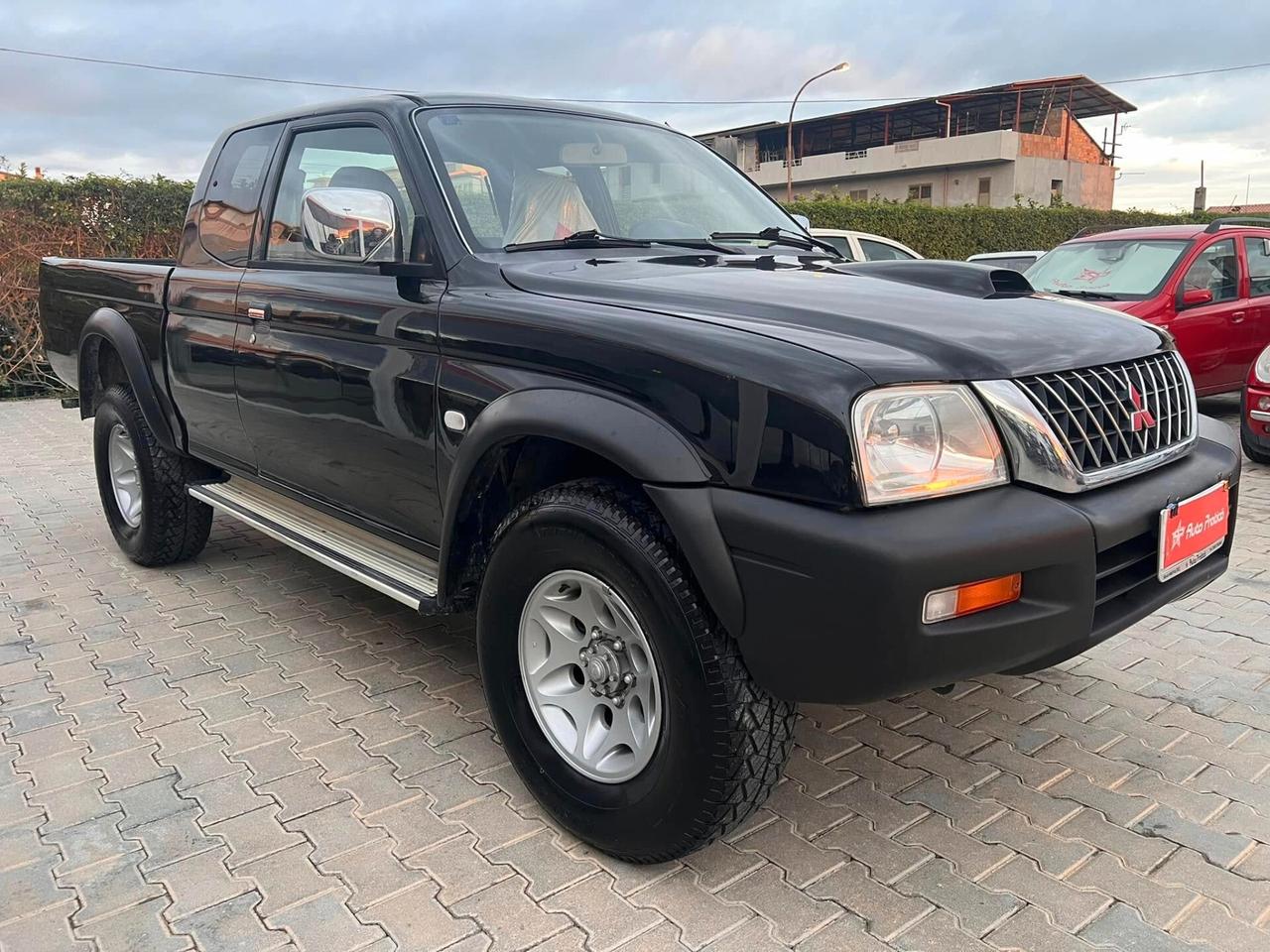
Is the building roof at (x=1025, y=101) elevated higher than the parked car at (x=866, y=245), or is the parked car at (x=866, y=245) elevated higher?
the building roof at (x=1025, y=101)

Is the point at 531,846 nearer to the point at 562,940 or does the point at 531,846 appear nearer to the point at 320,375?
the point at 562,940

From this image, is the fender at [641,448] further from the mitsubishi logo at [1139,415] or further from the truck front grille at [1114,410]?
the mitsubishi logo at [1139,415]

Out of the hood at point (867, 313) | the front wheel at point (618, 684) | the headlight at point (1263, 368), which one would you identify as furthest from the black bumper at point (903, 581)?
the headlight at point (1263, 368)

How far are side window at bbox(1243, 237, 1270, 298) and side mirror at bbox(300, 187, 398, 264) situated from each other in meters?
7.98

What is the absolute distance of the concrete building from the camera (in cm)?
4319

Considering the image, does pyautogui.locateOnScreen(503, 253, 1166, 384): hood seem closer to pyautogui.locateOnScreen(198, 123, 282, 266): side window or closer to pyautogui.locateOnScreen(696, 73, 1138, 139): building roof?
pyautogui.locateOnScreen(198, 123, 282, 266): side window

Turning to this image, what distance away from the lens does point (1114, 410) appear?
2225mm

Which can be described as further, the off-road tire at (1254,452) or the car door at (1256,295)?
the car door at (1256,295)

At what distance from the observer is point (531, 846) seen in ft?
7.86

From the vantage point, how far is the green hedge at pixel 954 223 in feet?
59.6

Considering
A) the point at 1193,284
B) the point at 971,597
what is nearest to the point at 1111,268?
the point at 1193,284

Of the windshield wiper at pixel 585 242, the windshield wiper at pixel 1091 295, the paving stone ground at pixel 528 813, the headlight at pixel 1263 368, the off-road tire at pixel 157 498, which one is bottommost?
the paving stone ground at pixel 528 813

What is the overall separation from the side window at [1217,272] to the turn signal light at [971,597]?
23.0 ft

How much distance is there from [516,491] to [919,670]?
3.89ft
